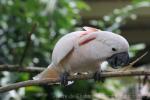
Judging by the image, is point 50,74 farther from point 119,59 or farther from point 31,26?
point 31,26

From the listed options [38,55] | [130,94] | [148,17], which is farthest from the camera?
[148,17]

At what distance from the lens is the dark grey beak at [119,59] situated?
1.79ft

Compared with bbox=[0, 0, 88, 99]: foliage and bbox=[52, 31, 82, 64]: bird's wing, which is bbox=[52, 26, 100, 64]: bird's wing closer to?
bbox=[52, 31, 82, 64]: bird's wing

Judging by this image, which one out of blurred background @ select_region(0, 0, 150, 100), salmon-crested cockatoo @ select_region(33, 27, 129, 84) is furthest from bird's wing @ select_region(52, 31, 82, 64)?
blurred background @ select_region(0, 0, 150, 100)

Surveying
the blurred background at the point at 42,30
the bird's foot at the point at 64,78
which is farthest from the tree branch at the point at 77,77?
the blurred background at the point at 42,30

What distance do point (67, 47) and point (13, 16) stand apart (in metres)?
0.81

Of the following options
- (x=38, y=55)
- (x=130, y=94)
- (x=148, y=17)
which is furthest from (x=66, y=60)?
(x=148, y=17)

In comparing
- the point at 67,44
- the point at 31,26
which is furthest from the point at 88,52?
the point at 31,26

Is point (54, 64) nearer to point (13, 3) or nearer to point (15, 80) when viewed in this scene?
point (15, 80)

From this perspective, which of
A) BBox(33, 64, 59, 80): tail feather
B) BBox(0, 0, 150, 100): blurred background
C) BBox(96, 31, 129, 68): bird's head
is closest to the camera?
BBox(96, 31, 129, 68): bird's head

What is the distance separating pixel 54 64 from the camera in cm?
63

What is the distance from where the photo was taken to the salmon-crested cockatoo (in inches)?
21.4

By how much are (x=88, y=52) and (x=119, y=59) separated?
0.05 m

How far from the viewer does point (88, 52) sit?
1.87 ft
